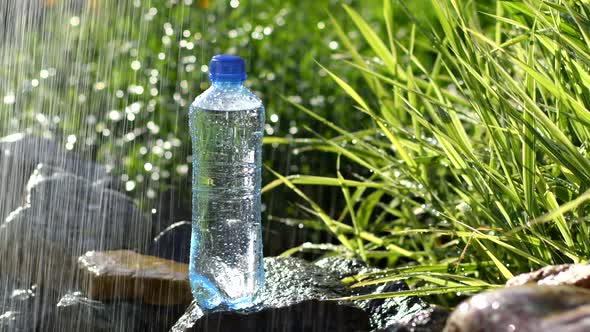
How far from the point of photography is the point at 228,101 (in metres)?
3.92

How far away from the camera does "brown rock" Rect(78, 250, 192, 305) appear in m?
4.03

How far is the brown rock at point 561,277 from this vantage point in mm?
2785

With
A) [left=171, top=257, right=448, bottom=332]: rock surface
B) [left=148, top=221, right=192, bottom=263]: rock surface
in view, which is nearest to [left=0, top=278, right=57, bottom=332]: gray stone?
[left=148, top=221, right=192, bottom=263]: rock surface

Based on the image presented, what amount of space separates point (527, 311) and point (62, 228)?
2.71 m

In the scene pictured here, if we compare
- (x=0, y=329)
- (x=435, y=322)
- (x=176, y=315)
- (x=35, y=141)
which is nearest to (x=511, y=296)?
(x=435, y=322)

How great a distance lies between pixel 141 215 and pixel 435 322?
2.21m

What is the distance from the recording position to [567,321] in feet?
8.07

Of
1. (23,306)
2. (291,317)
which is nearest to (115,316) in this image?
(23,306)

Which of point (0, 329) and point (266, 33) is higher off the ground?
point (266, 33)

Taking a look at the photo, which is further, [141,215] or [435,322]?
[141,215]

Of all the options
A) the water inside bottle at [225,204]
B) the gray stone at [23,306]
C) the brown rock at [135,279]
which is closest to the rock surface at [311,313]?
the water inside bottle at [225,204]

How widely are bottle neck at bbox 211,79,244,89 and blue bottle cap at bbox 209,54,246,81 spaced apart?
0.02 m

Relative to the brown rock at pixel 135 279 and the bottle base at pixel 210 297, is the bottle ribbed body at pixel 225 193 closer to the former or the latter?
the bottle base at pixel 210 297

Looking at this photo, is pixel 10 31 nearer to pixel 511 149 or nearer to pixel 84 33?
pixel 84 33
